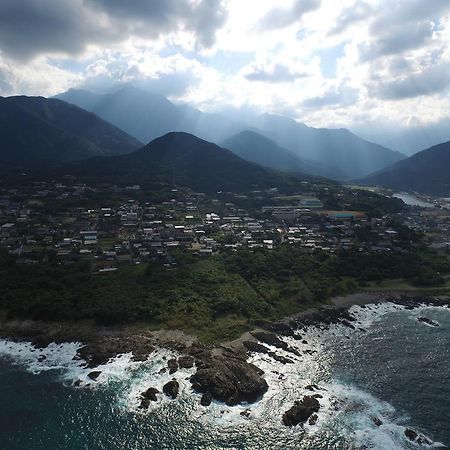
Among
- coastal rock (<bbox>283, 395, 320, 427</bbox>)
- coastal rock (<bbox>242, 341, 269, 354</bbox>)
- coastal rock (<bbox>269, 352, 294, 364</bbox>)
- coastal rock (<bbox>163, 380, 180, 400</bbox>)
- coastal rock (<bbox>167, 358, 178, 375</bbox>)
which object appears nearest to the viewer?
coastal rock (<bbox>283, 395, 320, 427</bbox>)

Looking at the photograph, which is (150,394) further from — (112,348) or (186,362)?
(112,348)

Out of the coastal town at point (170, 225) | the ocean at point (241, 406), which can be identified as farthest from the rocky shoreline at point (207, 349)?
the coastal town at point (170, 225)

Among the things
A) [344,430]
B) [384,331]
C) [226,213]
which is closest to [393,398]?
[344,430]

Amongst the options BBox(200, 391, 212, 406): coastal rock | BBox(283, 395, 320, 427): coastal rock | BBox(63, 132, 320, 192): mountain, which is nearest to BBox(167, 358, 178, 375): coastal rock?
BBox(200, 391, 212, 406): coastal rock

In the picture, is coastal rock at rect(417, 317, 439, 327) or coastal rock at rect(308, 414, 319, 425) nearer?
coastal rock at rect(308, 414, 319, 425)

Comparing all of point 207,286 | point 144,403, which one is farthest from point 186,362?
point 207,286

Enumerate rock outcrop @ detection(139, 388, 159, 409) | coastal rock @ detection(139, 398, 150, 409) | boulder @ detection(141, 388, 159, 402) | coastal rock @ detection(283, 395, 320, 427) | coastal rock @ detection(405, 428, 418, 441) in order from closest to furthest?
coastal rock @ detection(405, 428, 418, 441)
coastal rock @ detection(283, 395, 320, 427)
coastal rock @ detection(139, 398, 150, 409)
rock outcrop @ detection(139, 388, 159, 409)
boulder @ detection(141, 388, 159, 402)

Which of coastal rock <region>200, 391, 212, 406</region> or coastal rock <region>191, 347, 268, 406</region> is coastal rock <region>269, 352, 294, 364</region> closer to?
coastal rock <region>191, 347, 268, 406</region>

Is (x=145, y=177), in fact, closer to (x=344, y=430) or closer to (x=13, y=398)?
(x=13, y=398)
